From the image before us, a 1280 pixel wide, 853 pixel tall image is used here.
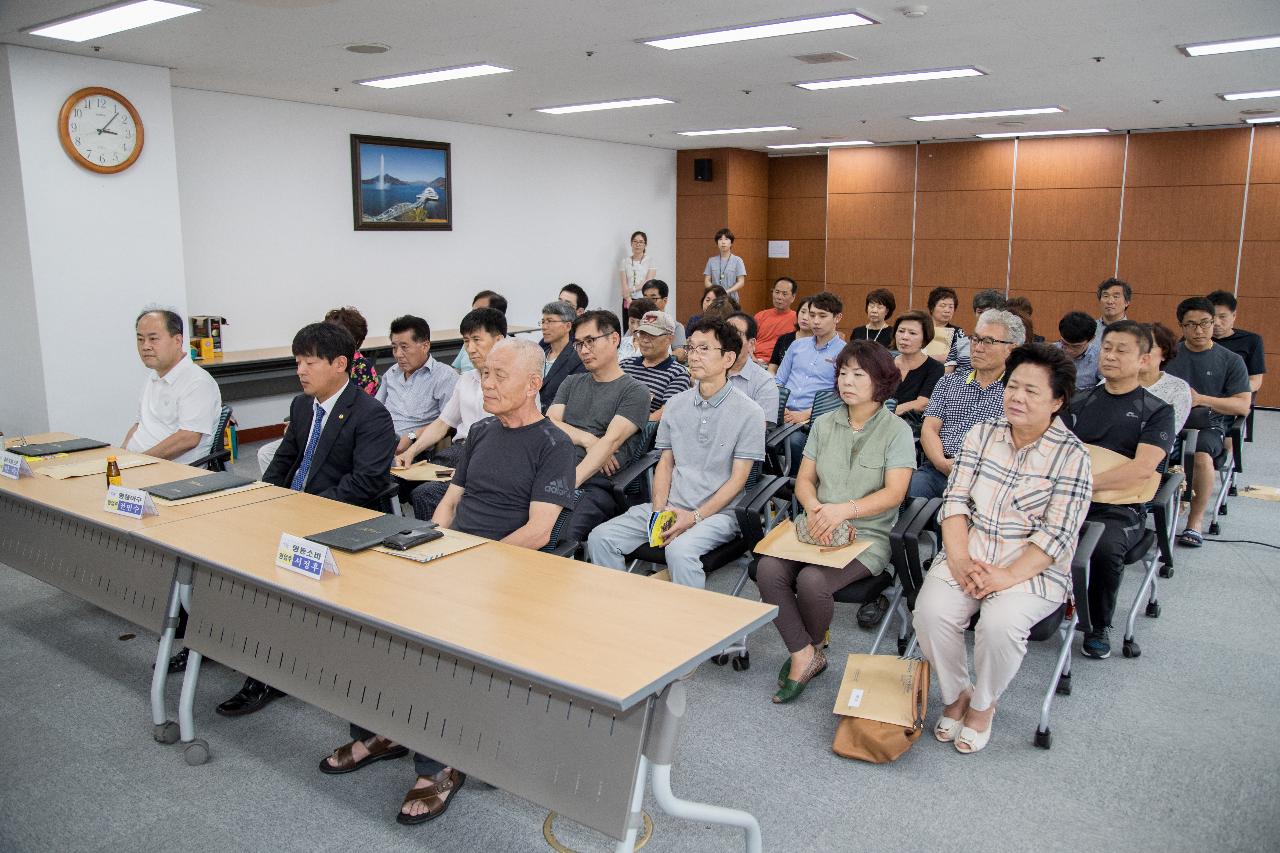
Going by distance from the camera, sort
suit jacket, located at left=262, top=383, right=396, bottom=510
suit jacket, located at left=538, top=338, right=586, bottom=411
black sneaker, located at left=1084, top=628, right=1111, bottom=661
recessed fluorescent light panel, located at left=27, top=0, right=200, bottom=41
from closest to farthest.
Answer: black sneaker, located at left=1084, top=628, right=1111, bottom=661 → suit jacket, located at left=262, top=383, right=396, bottom=510 → recessed fluorescent light panel, located at left=27, top=0, right=200, bottom=41 → suit jacket, located at left=538, top=338, right=586, bottom=411

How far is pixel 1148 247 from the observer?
9922 millimetres

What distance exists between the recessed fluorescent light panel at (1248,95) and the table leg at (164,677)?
8256 millimetres

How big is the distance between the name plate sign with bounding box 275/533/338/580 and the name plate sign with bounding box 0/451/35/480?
1708mm

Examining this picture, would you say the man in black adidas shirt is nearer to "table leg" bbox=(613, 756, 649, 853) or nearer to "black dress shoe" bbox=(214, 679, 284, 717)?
"table leg" bbox=(613, 756, 649, 853)

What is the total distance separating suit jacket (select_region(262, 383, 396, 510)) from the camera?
147 inches

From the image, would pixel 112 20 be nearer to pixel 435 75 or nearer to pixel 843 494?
pixel 435 75

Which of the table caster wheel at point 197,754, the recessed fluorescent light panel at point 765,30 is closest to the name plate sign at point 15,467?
the table caster wheel at point 197,754

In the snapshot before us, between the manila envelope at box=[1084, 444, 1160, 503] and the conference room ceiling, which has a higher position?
the conference room ceiling

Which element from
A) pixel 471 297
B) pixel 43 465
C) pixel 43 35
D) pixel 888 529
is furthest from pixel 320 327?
pixel 471 297

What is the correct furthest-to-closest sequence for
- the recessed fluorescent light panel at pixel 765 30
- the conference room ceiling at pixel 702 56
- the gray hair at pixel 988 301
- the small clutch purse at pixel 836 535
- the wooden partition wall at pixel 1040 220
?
1. the wooden partition wall at pixel 1040 220
2. the gray hair at pixel 988 301
3. the recessed fluorescent light panel at pixel 765 30
4. the conference room ceiling at pixel 702 56
5. the small clutch purse at pixel 836 535

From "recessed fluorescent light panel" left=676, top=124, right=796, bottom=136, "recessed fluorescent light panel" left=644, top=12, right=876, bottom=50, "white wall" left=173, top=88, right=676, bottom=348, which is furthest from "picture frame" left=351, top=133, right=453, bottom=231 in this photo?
"recessed fluorescent light panel" left=644, top=12, right=876, bottom=50

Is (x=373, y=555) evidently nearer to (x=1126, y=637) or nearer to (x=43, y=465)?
(x=43, y=465)

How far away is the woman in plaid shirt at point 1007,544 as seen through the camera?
297 centimetres

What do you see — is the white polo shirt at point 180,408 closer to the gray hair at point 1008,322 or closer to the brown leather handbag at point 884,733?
the brown leather handbag at point 884,733
